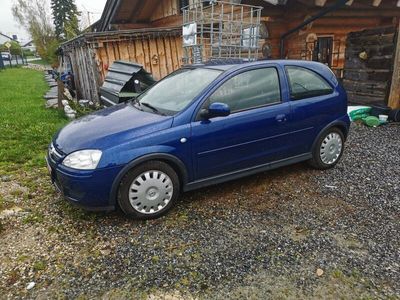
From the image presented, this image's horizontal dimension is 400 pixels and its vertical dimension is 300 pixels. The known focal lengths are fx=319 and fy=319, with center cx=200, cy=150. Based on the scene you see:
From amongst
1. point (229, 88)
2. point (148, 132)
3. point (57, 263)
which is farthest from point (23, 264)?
point (229, 88)

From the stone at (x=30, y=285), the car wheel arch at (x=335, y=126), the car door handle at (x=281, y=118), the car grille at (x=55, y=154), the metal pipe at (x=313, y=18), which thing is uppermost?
the metal pipe at (x=313, y=18)

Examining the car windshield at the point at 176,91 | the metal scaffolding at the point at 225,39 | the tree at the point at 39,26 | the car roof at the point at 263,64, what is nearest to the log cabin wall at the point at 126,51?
the metal scaffolding at the point at 225,39

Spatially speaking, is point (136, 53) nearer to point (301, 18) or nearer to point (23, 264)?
point (301, 18)

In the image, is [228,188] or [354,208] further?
[228,188]

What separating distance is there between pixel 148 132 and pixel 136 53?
6.50 m

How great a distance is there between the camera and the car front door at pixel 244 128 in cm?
367

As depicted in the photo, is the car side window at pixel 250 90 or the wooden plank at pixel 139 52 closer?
the car side window at pixel 250 90

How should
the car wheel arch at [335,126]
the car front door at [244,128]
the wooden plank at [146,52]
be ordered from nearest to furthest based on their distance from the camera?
the car front door at [244,128]
the car wheel arch at [335,126]
the wooden plank at [146,52]

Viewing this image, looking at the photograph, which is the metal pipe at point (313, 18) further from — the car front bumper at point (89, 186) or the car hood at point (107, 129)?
the car front bumper at point (89, 186)

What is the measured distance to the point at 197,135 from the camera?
358cm

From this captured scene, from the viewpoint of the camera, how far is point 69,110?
27.1ft

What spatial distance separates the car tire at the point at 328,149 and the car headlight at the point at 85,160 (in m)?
3.04

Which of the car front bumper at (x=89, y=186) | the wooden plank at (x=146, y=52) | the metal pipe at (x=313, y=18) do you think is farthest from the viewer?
the wooden plank at (x=146, y=52)

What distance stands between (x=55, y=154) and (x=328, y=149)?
3.68 metres
